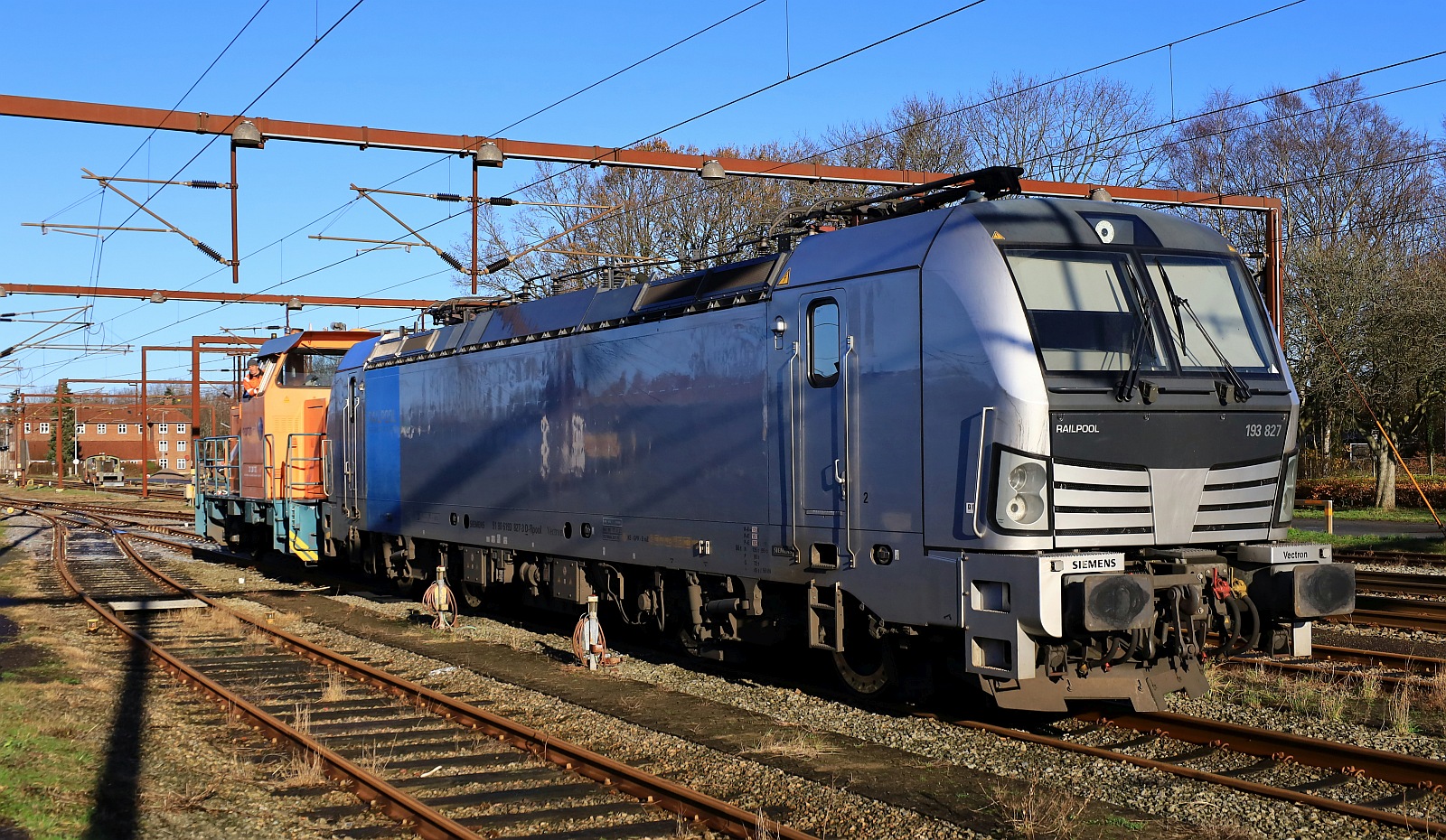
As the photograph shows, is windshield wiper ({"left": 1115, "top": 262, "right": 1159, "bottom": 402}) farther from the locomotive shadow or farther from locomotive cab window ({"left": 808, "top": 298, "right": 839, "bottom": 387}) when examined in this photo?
the locomotive shadow

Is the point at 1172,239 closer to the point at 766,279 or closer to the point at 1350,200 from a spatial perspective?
the point at 766,279

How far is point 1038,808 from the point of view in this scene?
7027 millimetres

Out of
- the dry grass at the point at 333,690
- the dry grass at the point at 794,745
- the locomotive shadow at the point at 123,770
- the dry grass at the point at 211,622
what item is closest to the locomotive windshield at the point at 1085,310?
the dry grass at the point at 794,745

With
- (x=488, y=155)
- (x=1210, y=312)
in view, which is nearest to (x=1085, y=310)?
(x=1210, y=312)

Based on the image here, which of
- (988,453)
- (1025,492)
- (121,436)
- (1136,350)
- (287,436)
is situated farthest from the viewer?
(121,436)

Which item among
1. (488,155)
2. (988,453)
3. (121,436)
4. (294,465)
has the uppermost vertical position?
(488,155)

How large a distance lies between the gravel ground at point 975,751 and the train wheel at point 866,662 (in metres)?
0.22

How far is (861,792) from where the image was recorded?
766 centimetres

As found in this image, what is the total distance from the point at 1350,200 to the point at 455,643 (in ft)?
120

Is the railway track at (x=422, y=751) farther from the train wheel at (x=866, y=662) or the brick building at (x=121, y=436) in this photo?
the brick building at (x=121, y=436)

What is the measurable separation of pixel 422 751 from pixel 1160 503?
18.4ft

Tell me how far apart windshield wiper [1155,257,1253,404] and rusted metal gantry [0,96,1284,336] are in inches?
162

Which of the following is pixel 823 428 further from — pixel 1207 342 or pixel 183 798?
pixel 183 798

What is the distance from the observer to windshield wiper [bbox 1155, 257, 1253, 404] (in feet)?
28.2
